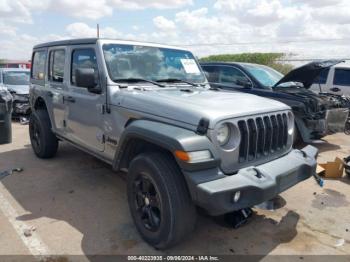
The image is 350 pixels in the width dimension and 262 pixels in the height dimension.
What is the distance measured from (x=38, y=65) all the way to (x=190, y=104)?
3.98 meters

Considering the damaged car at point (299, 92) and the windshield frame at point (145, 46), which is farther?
the damaged car at point (299, 92)

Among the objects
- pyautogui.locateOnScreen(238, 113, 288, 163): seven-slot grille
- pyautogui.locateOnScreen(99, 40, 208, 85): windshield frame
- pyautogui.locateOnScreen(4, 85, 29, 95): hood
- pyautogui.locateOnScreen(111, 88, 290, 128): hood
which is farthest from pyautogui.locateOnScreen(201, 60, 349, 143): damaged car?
pyautogui.locateOnScreen(4, 85, 29, 95): hood

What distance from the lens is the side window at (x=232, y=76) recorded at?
25.0 feet

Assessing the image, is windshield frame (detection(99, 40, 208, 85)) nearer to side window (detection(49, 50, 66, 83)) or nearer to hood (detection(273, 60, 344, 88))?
side window (detection(49, 50, 66, 83))

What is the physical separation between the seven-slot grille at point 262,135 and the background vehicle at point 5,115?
5057mm

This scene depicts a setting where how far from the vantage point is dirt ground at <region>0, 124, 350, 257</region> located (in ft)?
10.9

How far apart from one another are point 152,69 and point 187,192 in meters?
1.96

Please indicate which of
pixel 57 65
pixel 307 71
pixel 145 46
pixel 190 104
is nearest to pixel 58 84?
pixel 57 65

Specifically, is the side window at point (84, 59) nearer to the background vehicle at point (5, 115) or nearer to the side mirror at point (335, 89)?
the background vehicle at point (5, 115)

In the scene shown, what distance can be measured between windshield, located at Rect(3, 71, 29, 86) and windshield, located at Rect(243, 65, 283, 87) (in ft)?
25.5

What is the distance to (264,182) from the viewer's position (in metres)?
2.91

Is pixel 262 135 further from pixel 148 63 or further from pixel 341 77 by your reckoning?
pixel 341 77

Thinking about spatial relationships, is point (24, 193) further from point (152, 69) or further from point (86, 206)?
point (152, 69)

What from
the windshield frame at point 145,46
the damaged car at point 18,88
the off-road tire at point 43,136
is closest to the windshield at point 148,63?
the windshield frame at point 145,46
